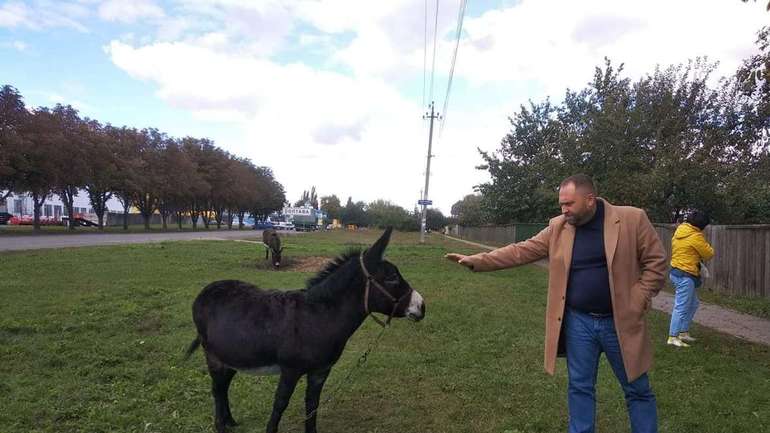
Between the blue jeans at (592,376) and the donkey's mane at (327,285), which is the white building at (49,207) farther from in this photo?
the blue jeans at (592,376)

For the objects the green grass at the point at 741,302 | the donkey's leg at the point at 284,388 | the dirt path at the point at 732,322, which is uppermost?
the donkey's leg at the point at 284,388

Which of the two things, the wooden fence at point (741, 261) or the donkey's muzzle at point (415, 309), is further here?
the wooden fence at point (741, 261)

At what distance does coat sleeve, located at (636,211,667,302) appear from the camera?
3754 mm

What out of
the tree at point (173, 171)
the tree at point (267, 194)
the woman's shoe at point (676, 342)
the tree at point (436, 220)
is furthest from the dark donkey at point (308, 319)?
the tree at point (436, 220)

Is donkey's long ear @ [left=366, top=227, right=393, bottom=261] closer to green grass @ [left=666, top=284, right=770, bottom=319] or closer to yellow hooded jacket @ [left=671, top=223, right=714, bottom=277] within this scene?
yellow hooded jacket @ [left=671, top=223, right=714, bottom=277]

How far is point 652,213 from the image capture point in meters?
20.2

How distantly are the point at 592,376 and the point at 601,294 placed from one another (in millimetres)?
635

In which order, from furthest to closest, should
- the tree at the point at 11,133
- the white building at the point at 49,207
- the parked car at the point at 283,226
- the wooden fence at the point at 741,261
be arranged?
1. the parked car at the point at 283,226
2. the white building at the point at 49,207
3. the tree at the point at 11,133
4. the wooden fence at the point at 741,261

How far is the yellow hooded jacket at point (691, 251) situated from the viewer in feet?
25.9

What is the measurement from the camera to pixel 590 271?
3.86 metres

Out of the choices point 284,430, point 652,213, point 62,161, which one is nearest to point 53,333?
point 284,430

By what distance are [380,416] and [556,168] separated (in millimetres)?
20580

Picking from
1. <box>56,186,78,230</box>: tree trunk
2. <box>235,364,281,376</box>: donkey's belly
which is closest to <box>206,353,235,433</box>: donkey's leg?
<box>235,364,281,376</box>: donkey's belly

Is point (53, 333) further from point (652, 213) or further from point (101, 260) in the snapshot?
point (652, 213)
